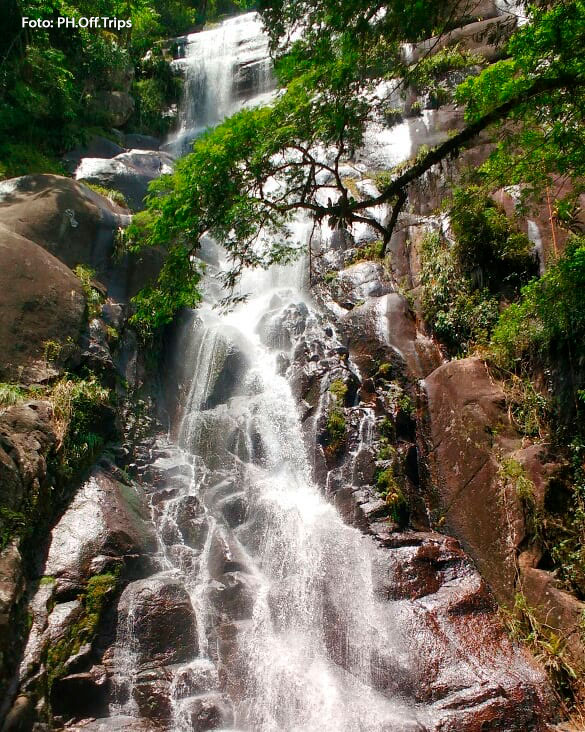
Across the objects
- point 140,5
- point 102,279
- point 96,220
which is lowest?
point 102,279

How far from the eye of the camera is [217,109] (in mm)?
22984

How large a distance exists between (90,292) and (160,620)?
267 inches

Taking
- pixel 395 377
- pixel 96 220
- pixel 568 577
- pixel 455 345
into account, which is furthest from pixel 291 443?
pixel 96 220

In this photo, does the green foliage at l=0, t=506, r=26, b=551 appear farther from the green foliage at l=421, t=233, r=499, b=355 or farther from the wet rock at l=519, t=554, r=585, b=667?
the green foliage at l=421, t=233, r=499, b=355

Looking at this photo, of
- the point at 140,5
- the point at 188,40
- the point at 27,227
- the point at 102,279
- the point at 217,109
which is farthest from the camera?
→ the point at 188,40

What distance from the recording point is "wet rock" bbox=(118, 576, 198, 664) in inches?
265

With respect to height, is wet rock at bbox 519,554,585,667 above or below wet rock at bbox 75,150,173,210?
below

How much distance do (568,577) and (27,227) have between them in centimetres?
1186

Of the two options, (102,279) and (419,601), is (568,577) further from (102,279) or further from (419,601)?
(102,279)

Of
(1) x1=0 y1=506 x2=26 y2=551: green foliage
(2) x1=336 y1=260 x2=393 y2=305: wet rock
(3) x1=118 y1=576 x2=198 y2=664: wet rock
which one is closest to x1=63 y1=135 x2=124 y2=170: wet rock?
(2) x1=336 y1=260 x2=393 y2=305: wet rock

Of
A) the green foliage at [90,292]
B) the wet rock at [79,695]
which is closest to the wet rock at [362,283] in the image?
the green foliage at [90,292]

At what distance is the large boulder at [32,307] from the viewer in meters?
8.72

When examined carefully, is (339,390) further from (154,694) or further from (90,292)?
(154,694)

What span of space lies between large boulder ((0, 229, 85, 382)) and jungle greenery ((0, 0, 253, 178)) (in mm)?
5330
